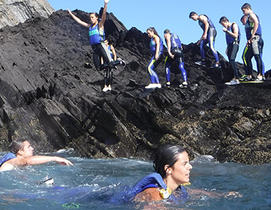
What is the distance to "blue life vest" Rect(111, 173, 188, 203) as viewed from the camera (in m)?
4.05

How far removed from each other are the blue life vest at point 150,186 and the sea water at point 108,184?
3.2 inches

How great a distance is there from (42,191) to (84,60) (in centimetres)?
1364

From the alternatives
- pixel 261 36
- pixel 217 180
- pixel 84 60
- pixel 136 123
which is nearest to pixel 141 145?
pixel 136 123

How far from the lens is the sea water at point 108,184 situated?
466cm

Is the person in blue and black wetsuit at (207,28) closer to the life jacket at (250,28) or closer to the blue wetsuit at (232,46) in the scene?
the blue wetsuit at (232,46)

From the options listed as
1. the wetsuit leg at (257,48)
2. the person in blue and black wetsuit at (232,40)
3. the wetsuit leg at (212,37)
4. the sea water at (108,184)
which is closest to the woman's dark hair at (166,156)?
the sea water at (108,184)

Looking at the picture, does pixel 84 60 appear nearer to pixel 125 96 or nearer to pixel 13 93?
pixel 13 93

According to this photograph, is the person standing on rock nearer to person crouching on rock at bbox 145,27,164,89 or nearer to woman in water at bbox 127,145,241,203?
person crouching on rock at bbox 145,27,164,89

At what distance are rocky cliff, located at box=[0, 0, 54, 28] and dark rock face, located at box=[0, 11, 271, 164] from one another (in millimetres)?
10221

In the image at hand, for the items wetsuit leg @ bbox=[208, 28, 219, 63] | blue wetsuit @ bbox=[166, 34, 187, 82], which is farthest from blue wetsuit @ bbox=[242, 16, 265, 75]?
blue wetsuit @ bbox=[166, 34, 187, 82]

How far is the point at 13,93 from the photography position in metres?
14.7

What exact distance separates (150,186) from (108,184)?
Answer: 3147mm

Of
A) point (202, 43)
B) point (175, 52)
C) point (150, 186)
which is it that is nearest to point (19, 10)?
point (202, 43)

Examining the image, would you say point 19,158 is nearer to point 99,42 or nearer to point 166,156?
point 166,156
